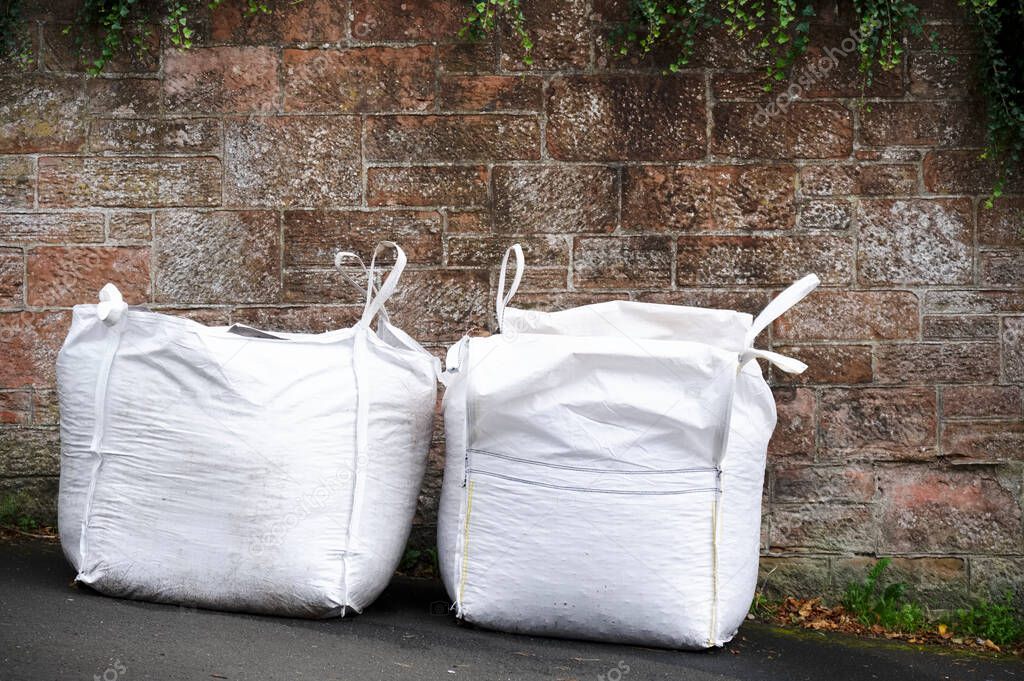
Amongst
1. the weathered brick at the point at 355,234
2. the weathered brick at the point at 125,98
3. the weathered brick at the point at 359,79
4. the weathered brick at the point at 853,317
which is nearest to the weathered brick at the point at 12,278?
the weathered brick at the point at 125,98

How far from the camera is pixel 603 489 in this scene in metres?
2.34

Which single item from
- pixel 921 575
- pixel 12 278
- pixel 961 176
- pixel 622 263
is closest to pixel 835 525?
pixel 921 575

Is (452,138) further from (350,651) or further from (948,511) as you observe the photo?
(948,511)

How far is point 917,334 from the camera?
3.02 m

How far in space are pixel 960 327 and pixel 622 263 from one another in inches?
42.2

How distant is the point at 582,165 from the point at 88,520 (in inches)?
68.1

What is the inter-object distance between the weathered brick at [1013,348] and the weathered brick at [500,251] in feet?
4.54

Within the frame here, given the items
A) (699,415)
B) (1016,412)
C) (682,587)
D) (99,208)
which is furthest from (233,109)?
(1016,412)

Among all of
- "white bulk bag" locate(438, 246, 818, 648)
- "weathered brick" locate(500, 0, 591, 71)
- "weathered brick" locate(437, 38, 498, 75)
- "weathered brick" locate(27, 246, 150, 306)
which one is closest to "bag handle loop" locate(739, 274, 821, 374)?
"white bulk bag" locate(438, 246, 818, 648)

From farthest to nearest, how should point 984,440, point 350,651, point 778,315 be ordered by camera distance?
1. point 984,440
2. point 778,315
3. point 350,651

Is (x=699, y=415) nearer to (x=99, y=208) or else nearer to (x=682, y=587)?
(x=682, y=587)

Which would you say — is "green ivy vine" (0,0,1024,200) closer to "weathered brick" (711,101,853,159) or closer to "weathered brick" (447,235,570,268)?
"weathered brick" (711,101,853,159)

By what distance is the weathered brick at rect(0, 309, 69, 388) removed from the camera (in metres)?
3.03

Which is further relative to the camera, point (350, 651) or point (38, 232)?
point (38, 232)
